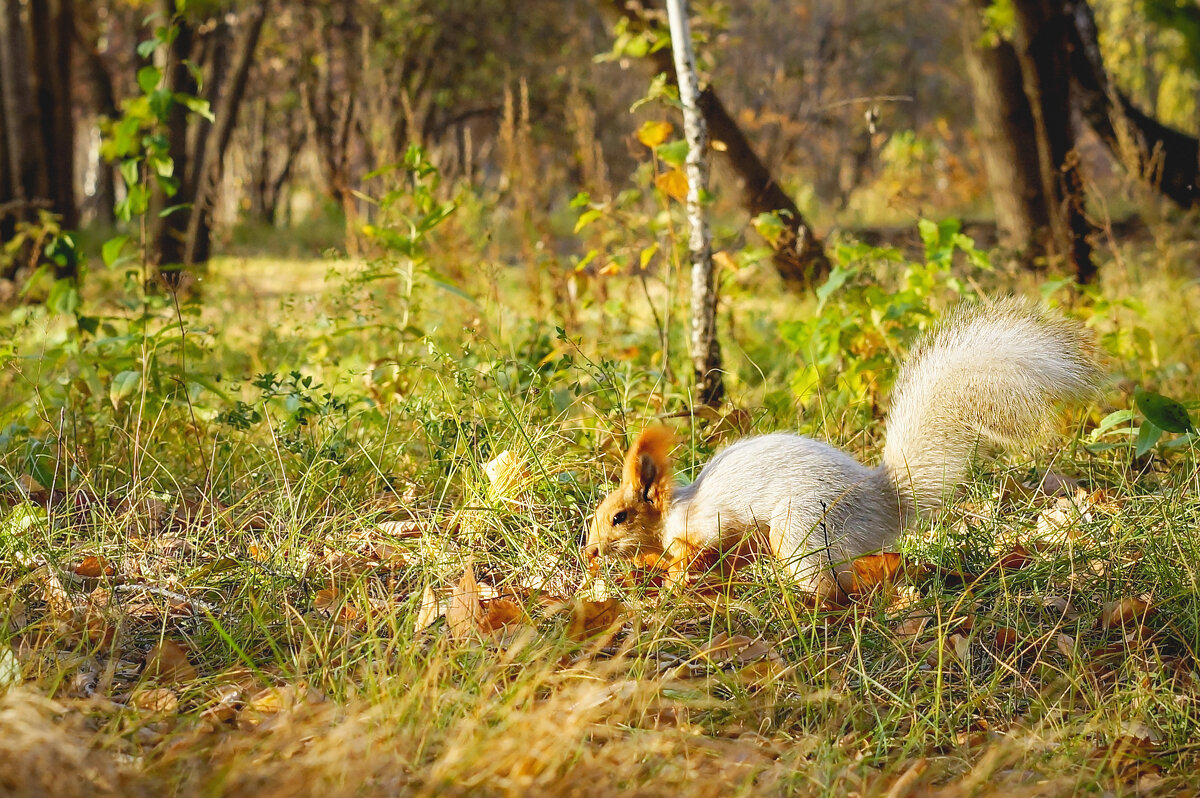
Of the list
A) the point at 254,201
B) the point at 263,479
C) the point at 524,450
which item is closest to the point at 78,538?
the point at 263,479

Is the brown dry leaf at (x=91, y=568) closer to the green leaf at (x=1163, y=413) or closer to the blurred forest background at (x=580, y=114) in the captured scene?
the blurred forest background at (x=580, y=114)

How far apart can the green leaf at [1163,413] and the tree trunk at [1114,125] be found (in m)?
2.93

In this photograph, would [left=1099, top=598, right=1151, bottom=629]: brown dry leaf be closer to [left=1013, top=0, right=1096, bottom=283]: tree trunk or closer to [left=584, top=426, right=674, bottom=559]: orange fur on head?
→ [left=584, top=426, right=674, bottom=559]: orange fur on head

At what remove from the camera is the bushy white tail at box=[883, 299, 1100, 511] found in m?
2.25

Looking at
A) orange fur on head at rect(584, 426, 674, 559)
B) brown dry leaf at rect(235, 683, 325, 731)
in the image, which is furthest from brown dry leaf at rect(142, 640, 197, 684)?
orange fur on head at rect(584, 426, 674, 559)

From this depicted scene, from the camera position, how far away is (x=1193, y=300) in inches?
217

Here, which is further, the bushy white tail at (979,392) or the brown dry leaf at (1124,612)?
the bushy white tail at (979,392)

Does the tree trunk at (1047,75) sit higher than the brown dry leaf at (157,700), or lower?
higher

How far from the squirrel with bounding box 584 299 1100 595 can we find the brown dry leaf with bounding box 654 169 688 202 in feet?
3.69

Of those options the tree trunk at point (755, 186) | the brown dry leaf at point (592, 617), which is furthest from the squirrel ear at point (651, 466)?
the tree trunk at point (755, 186)

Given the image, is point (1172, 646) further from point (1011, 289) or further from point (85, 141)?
point (85, 141)

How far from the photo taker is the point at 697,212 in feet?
10.8

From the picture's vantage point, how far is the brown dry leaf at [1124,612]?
6.61 feet

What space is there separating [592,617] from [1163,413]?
143 cm
